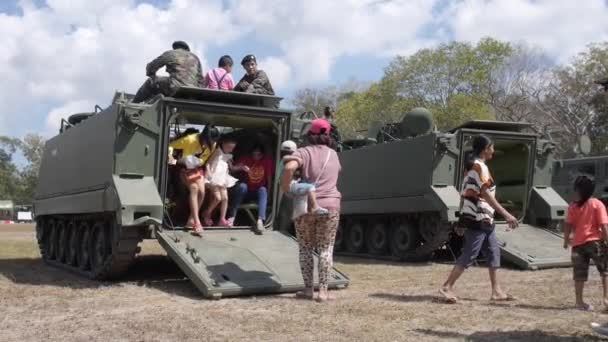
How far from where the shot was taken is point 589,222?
666cm

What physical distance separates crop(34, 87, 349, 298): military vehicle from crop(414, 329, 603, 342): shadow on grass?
8.00ft

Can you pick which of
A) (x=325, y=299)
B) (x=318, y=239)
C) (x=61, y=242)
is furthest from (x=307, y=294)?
(x=61, y=242)

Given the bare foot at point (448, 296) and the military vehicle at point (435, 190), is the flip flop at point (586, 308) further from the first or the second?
the military vehicle at point (435, 190)

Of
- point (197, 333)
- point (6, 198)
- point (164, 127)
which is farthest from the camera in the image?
point (6, 198)

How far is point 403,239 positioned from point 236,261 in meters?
5.41

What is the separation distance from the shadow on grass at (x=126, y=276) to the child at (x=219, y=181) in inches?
33.9

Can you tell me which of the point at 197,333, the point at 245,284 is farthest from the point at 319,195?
the point at 197,333

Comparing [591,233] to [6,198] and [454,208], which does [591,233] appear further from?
[6,198]

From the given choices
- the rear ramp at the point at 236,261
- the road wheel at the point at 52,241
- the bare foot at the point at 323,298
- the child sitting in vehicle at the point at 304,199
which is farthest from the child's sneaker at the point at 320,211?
the road wheel at the point at 52,241

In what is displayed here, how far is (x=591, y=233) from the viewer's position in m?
6.64

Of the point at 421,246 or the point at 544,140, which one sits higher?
the point at 544,140

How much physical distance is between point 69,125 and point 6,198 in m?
69.4

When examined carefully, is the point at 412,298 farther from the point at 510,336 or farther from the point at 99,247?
the point at 99,247

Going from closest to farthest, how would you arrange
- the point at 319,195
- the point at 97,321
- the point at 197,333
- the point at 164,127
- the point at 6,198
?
the point at 197,333 < the point at 97,321 < the point at 319,195 < the point at 164,127 < the point at 6,198
